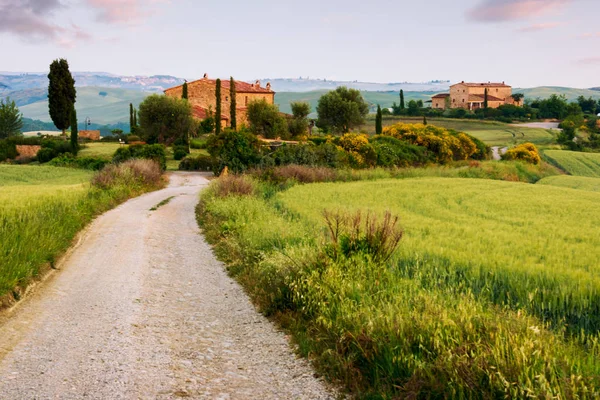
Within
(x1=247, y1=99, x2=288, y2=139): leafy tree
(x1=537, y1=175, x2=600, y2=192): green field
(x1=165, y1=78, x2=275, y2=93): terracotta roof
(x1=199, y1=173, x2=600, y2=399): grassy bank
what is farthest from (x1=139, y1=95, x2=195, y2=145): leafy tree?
(x1=199, y1=173, x2=600, y2=399): grassy bank

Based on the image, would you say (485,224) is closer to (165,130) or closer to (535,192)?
(535,192)

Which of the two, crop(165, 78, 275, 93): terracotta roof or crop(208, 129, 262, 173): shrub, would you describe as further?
crop(165, 78, 275, 93): terracotta roof

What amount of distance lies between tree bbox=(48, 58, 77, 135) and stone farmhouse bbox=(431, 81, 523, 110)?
9544 centimetres

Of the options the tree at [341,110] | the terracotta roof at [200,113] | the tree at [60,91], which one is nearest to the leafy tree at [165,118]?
the terracotta roof at [200,113]

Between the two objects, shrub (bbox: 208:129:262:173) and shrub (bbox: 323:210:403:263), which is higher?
shrub (bbox: 208:129:262:173)

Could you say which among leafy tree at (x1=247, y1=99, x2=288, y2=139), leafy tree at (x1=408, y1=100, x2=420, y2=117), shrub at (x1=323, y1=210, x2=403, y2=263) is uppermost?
leafy tree at (x1=408, y1=100, x2=420, y2=117)

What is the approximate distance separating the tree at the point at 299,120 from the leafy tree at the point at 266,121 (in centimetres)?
381

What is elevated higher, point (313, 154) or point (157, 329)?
point (313, 154)

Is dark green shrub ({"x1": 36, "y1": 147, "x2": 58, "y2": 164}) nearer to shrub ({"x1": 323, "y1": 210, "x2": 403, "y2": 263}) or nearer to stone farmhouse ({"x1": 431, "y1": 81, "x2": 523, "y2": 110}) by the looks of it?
shrub ({"x1": 323, "y1": 210, "x2": 403, "y2": 263})

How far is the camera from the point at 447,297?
7.77 m

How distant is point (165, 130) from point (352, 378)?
65.0 metres

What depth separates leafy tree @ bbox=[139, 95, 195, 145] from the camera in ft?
220

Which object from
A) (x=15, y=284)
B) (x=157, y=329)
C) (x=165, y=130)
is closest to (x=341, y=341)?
(x=157, y=329)

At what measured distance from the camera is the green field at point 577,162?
193 feet
